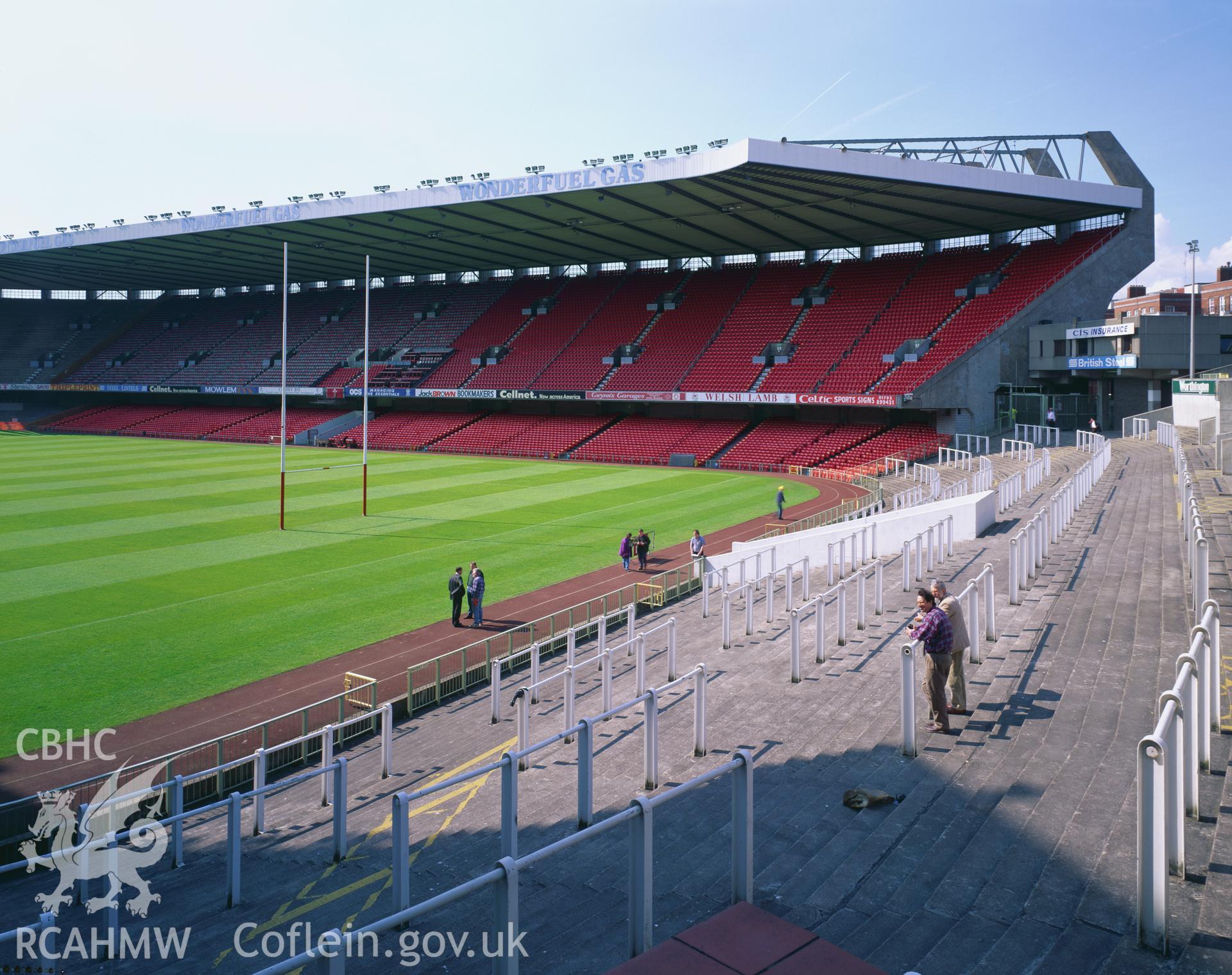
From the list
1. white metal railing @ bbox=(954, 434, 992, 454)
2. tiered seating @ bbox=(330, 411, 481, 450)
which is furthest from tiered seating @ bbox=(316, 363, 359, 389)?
white metal railing @ bbox=(954, 434, 992, 454)

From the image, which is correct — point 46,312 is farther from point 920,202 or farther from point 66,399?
point 920,202

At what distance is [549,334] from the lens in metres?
64.7

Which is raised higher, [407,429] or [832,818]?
[407,429]

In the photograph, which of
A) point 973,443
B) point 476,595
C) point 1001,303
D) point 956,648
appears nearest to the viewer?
point 956,648

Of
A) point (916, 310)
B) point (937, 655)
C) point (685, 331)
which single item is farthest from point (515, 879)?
point (685, 331)

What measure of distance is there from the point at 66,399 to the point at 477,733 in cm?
8723

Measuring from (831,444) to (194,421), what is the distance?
5039 centimetres

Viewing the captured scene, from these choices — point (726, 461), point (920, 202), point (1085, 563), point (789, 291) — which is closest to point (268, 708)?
point (1085, 563)

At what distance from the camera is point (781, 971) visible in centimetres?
452

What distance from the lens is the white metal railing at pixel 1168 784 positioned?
4.89 m

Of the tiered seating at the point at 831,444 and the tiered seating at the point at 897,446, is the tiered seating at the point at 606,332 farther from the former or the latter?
the tiered seating at the point at 897,446

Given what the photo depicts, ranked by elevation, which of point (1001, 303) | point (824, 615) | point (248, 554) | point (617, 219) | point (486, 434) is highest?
point (617, 219)

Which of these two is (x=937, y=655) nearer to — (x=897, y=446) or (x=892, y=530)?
(x=892, y=530)

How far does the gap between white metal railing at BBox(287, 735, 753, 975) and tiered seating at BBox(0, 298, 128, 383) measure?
88.6 meters
